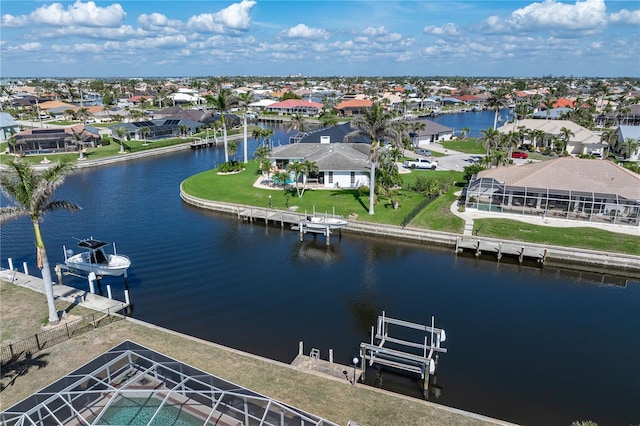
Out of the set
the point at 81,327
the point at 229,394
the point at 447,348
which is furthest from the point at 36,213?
the point at 447,348

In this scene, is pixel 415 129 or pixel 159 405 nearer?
pixel 159 405

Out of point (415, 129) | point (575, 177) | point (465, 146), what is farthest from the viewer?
point (415, 129)

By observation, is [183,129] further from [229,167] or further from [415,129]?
[415,129]

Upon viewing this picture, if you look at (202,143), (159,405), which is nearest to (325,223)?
(159,405)

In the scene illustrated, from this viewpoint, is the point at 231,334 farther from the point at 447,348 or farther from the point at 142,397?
the point at 447,348

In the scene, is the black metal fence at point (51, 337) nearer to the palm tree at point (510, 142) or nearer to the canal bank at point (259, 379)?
the canal bank at point (259, 379)

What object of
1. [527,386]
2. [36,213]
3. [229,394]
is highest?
[36,213]
